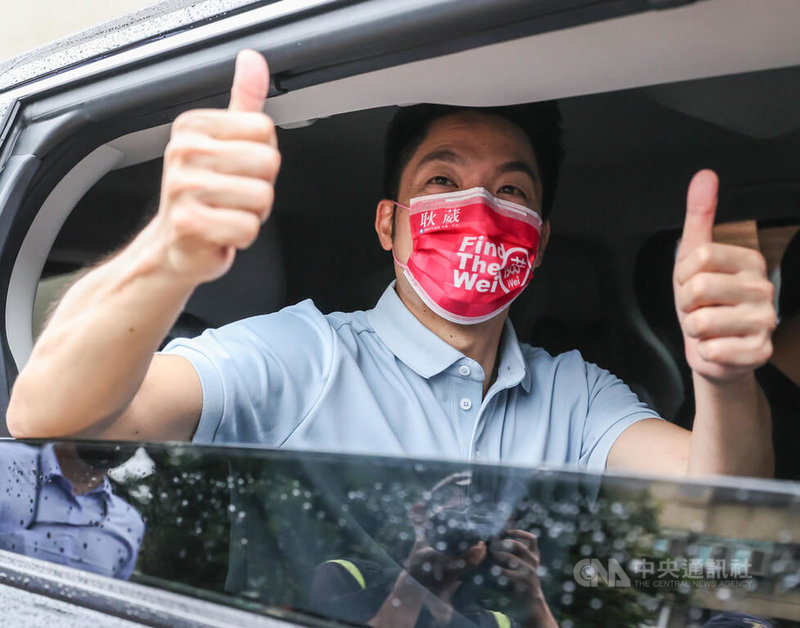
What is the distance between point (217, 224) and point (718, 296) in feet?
2.26

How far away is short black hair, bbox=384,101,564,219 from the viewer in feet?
6.29

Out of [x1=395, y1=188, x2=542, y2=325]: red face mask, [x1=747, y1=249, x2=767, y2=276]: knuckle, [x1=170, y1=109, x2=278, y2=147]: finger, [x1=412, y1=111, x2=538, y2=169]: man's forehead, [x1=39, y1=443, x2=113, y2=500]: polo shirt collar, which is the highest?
[x1=412, y1=111, x2=538, y2=169]: man's forehead

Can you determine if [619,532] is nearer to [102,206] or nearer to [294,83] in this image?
[294,83]

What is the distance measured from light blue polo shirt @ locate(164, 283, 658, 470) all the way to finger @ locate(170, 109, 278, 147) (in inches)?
25.6

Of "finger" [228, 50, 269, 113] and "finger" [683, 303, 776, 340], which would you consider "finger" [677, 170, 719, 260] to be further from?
"finger" [228, 50, 269, 113]

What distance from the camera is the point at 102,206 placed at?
87.0 inches

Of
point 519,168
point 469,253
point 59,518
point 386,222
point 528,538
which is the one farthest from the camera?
point 386,222

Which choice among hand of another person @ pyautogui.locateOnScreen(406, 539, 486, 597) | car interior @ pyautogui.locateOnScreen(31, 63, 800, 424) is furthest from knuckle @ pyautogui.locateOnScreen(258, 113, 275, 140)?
car interior @ pyautogui.locateOnScreen(31, 63, 800, 424)

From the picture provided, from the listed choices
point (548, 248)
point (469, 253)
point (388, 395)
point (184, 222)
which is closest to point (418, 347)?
point (388, 395)

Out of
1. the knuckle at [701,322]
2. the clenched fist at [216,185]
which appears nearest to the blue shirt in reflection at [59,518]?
the clenched fist at [216,185]

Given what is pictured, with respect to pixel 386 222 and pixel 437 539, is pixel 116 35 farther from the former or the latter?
pixel 437 539

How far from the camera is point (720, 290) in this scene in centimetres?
107

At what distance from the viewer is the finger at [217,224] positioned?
95 centimetres

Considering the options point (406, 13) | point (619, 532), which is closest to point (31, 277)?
point (406, 13)
